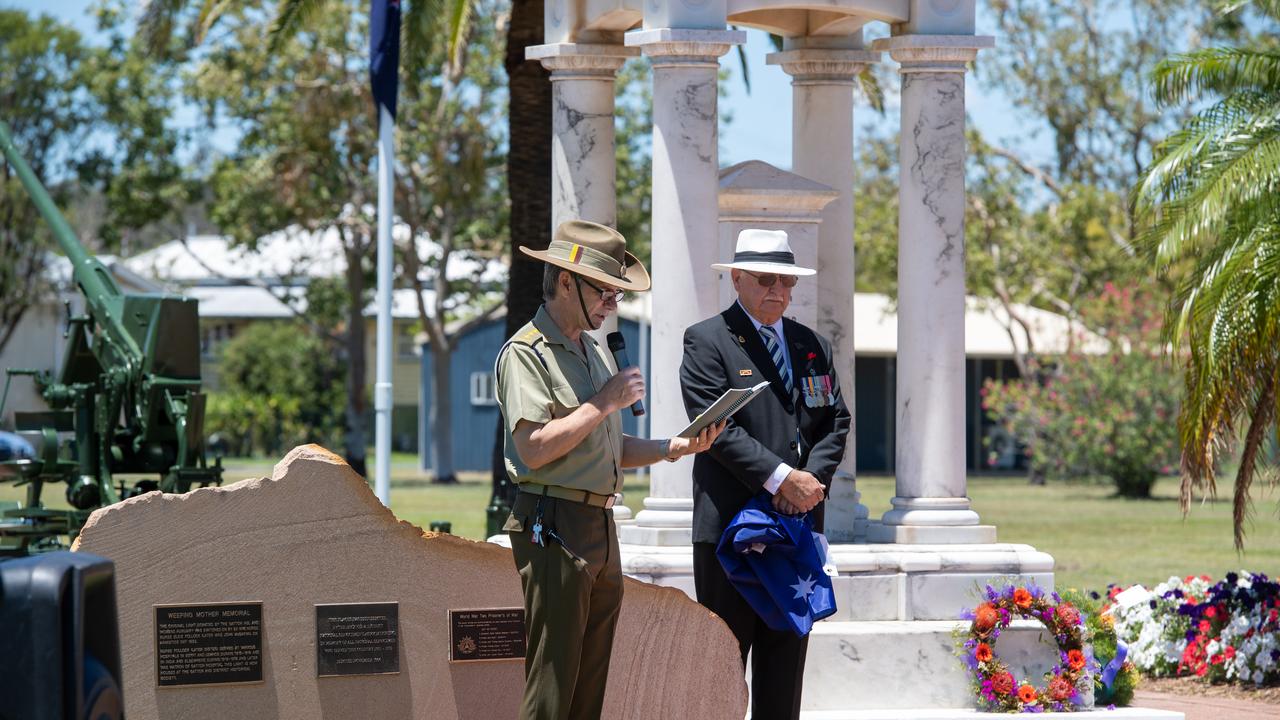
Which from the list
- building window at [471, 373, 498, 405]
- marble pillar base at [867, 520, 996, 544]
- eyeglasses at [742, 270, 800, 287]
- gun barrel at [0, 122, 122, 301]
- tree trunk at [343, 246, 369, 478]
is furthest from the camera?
building window at [471, 373, 498, 405]

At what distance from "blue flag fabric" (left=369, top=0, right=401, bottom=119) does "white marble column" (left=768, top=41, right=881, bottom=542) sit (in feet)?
25.7

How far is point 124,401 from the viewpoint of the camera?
1598cm

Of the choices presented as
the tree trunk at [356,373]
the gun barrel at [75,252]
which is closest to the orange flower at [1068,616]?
the gun barrel at [75,252]

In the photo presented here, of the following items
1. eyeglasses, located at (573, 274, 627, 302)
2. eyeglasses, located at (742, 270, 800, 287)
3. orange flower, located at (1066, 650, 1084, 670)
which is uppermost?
eyeglasses, located at (742, 270, 800, 287)

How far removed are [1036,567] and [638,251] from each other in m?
28.7

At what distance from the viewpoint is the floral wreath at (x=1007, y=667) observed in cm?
872

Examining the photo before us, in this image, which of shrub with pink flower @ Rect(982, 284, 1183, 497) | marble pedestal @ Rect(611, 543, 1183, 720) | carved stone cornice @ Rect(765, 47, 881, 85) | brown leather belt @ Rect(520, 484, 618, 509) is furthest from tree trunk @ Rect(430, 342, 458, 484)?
brown leather belt @ Rect(520, 484, 618, 509)

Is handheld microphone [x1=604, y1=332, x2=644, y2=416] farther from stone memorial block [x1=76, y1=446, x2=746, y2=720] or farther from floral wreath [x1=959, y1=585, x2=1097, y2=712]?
floral wreath [x1=959, y1=585, x2=1097, y2=712]

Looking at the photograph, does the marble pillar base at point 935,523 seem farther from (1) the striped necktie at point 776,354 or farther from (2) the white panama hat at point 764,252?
(2) the white panama hat at point 764,252

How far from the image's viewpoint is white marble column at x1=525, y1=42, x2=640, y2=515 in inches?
404

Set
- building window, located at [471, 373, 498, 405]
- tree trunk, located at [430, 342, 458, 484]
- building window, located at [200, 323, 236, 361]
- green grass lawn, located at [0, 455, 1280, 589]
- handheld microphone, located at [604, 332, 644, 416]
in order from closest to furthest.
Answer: handheld microphone, located at [604, 332, 644, 416], green grass lawn, located at [0, 455, 1280, 589], tree trunk, located at [430, 342, 458, 484], building window, located at [471, 373, 498, 405], building window, located at [200, 323, 236, 361]

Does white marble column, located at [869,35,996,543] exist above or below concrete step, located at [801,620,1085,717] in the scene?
above

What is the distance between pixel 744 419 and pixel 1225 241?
6.33m

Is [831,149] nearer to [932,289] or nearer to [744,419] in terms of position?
[932,289]
